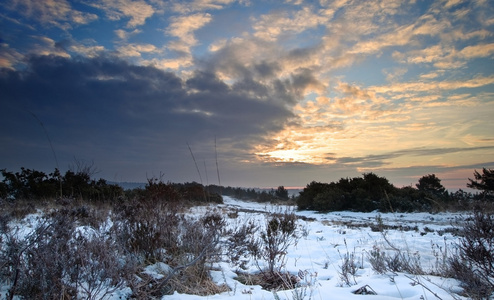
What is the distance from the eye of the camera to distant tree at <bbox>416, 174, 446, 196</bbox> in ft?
83.5

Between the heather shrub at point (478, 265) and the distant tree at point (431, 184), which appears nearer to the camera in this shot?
the heather shrub at point (478, 265)

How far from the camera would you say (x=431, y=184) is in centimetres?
2616

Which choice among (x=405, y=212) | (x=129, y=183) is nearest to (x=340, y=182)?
(x=405, y=212)

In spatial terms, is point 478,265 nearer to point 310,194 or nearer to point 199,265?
point 199,265

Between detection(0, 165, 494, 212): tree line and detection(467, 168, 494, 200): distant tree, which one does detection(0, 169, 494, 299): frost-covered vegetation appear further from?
detection(467, 168, 494, 200): distant tree

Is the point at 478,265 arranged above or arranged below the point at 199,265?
above

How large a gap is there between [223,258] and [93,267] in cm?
284

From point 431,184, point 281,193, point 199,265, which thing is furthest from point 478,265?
point 281,193

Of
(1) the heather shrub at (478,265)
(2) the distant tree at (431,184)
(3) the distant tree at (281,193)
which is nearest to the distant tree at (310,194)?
(2) the distant tree at (431,184)

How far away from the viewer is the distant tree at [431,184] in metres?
25.4

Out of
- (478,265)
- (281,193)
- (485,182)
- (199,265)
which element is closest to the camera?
(478,265)

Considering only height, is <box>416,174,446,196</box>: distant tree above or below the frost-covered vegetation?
above

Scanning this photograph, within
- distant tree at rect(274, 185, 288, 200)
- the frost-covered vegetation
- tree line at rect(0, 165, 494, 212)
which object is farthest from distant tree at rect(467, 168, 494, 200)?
distant tree at rect(274, 185, 288, 200)

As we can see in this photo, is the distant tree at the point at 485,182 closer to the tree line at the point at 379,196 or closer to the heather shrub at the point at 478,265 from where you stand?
the tree line at the point at 379,196
